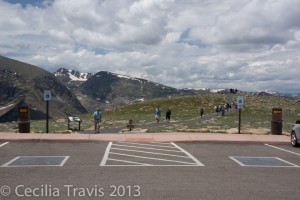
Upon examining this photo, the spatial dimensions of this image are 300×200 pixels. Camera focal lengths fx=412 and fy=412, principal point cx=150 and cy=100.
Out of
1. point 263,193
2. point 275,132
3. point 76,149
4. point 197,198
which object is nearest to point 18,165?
point 76,149

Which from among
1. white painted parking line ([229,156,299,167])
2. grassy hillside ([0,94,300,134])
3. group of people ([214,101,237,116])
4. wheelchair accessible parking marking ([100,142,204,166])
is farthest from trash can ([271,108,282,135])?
group of people ([214,101,237,116])

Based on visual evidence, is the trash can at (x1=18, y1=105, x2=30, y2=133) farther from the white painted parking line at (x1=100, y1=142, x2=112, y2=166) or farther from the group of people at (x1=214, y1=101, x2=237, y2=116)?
the group of people at (x1=214, y1=101, x2=237, y2=116)

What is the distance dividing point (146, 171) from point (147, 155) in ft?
10.2

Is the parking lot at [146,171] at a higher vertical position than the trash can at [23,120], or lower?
lower

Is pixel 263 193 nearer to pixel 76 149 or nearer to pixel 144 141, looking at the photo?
pixel 76 149

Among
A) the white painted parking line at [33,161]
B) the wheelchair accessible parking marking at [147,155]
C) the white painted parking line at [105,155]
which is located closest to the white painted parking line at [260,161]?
the wheelchair accessible parking marking at [147,155]

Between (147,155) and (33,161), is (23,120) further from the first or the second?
(147,155)

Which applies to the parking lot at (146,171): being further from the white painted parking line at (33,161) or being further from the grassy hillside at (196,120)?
the grassy hillside at (196,120)

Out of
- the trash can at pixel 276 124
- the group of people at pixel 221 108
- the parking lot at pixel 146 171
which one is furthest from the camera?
the group of people at pixel 221 108

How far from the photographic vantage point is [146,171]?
11195 millimetres

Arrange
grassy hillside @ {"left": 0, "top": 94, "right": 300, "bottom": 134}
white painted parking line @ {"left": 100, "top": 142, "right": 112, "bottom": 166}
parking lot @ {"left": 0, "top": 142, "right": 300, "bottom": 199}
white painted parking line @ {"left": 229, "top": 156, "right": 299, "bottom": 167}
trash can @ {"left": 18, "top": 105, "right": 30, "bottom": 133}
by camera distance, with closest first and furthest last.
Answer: parking lot @ {"left": 0, "top": 142, "right": 300, "bottom": 199}, white painted parking line @ {"left": 100, "top": 142, "right": 112, "bottom": 166}, white painted parking line @ {"left": 229, "top": 156, "right": 299, "bottom": 167}, trash can @ {"left": 18, "top": 105, "right": 30, "bottom": 133}, grassy hillside @ {"left": 0, "top": 94, "right": 300, "bottom": 134}

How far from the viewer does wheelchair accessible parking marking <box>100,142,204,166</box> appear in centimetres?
1266

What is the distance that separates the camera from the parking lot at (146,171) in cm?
877

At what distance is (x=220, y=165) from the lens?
12.4 m
